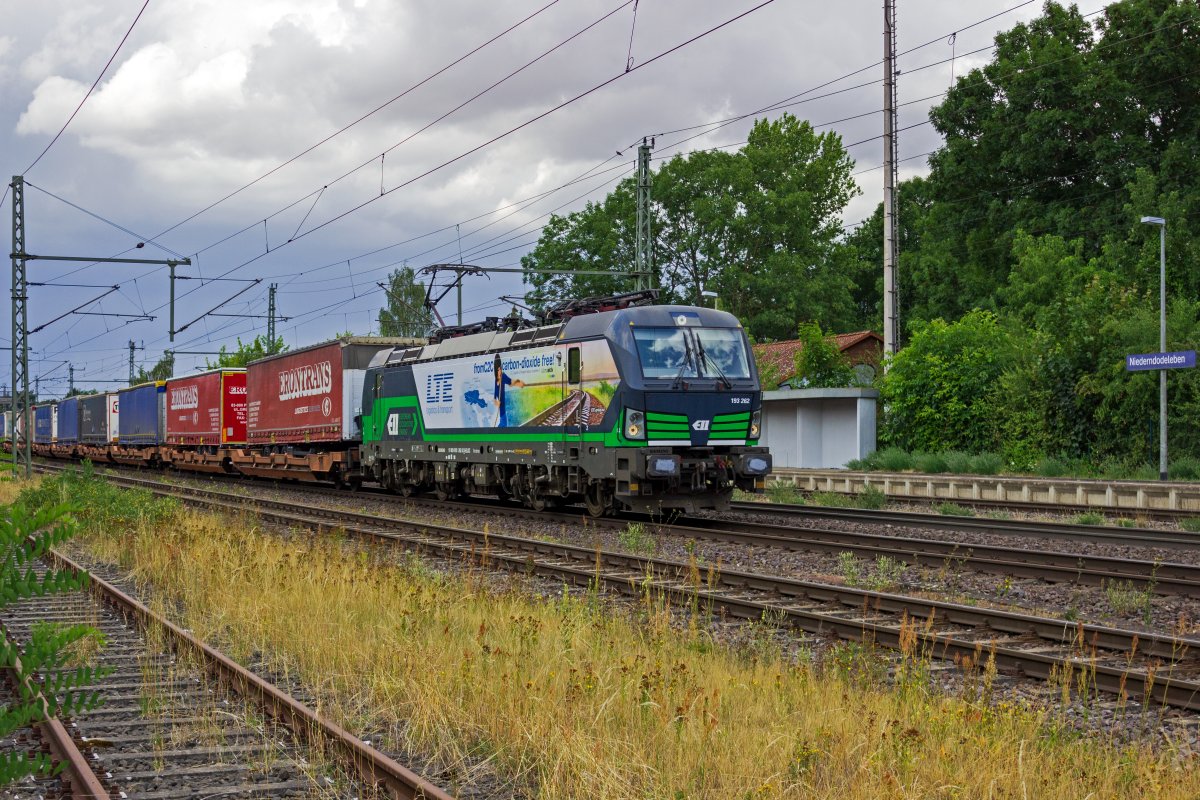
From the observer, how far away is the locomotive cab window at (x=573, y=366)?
17672 mm

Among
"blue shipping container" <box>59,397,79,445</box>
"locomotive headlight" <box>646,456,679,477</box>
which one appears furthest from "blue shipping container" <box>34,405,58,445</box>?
"locomotive headlight" <box>646,456,679,477</box>

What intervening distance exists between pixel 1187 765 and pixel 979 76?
4559cm

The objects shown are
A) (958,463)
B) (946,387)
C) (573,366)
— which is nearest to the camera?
(573,366)

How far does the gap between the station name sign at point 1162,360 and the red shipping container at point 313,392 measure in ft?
55.0

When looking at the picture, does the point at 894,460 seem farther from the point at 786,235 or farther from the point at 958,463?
the point at 786,235

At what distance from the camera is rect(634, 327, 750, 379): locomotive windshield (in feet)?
55.5

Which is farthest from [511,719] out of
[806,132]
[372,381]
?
[806,132]

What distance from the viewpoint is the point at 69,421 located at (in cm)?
5866

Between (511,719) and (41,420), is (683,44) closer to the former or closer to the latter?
(511,719)

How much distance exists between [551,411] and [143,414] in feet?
105

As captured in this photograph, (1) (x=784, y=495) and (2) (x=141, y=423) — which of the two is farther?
(2) (x=141, y=423)

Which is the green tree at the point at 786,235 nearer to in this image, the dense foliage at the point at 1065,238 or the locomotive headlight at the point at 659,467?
the dense foliage at the point at 1065,238

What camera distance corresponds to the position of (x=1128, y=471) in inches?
1072

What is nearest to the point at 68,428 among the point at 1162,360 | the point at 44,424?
the point at 44,424
